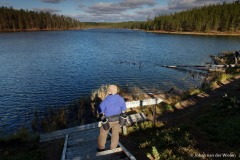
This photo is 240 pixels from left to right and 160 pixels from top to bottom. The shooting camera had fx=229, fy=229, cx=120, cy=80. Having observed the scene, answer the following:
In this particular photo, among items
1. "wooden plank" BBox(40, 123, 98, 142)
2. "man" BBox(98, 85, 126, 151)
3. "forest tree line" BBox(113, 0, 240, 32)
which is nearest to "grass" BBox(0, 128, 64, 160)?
"wooden plank" BBox(40, 123, 98, 142)

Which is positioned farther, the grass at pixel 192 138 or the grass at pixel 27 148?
the grass at pixel 27 148

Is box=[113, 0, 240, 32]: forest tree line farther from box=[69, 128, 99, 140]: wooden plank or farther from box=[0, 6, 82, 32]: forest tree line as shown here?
box=[69, 128, 99, 140]: wooden plank

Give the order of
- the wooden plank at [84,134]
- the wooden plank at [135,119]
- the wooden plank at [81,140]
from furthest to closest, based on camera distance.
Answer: the wooden plank at [135,119] < the wooden plank at [84,134] < the wooden plank at [81,140]

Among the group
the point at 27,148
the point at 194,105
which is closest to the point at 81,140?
the point at 27,148

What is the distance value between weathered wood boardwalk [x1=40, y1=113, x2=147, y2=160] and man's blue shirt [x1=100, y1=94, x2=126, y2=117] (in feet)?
4.31

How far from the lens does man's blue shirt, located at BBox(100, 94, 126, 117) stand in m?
7.88

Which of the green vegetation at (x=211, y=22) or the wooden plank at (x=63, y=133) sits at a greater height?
the green vegetation at (x=211, y=22)

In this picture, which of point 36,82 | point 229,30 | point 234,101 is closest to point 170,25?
point 229,30

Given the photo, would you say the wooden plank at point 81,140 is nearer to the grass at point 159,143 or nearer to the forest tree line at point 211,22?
the grass at point 159,143

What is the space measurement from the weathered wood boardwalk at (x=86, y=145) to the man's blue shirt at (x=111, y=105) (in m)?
1.31

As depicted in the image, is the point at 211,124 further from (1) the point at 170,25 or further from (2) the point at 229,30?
(1) the point at 170,25

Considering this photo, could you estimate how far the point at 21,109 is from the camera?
20.9 meters

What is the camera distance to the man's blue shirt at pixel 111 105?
25.8 feet

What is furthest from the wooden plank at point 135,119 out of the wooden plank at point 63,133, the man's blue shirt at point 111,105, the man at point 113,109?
the man's blue shirt at point 111,105
